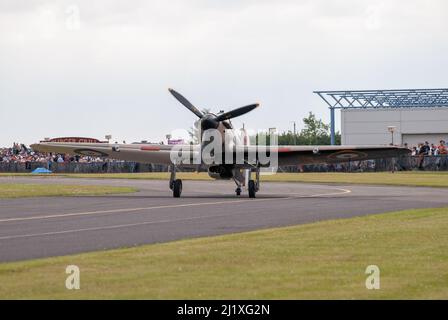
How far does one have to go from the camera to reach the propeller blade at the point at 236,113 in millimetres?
36844

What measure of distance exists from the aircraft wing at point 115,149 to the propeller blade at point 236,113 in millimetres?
3365

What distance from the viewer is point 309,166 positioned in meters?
68.1

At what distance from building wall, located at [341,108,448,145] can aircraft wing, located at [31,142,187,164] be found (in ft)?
189

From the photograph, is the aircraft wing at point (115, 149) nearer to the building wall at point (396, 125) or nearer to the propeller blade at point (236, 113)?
the propeller blade at point (236, 113)

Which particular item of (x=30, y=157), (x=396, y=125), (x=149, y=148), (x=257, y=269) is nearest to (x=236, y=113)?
(x=149, y=148)

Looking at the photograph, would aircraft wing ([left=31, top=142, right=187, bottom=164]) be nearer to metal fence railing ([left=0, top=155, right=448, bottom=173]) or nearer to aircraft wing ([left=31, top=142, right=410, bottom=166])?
aircraft wing ([left=31, top=142, right=410, bottom=166])

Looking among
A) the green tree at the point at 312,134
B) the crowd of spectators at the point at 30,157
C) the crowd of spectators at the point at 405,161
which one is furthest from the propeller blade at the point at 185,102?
the green tree at the point at 312,134

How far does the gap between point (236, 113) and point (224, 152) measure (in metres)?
1.54

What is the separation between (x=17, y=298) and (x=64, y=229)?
10.1 meters

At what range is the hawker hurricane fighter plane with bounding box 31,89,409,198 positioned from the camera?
121ft

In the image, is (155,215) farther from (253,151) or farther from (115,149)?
A: (115,149)

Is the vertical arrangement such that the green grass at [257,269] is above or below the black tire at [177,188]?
below
